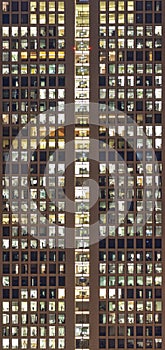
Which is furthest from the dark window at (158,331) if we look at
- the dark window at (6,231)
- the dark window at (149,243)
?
the dark window at (6,231)

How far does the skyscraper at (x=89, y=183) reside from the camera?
117ft

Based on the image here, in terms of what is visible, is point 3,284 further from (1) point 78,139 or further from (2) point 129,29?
(2) point 129,29

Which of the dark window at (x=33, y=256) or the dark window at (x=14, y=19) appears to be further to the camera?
the dark window at (x=33, y=256)

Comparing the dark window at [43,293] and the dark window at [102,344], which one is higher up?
the dark window at [43,293]

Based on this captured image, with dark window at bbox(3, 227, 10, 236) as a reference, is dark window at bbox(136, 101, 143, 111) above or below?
above

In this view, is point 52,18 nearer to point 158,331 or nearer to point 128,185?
point 128,185

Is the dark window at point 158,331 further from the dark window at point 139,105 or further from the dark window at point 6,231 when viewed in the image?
the dark window at point 139,105

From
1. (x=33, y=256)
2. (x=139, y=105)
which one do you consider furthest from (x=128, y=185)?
(x=33, y=256)

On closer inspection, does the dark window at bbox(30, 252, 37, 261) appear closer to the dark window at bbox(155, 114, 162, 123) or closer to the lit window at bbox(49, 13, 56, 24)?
the dark window at bbox(155, 114, 162, 123)

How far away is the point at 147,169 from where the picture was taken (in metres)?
36.0

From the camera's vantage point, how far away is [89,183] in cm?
3594

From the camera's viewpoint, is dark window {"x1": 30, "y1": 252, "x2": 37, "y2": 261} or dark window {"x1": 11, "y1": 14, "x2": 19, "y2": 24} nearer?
dark window {"x1": 11, "y1": 14, "x2": 19, "y2": 24}

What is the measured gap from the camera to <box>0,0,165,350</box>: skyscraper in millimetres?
35812

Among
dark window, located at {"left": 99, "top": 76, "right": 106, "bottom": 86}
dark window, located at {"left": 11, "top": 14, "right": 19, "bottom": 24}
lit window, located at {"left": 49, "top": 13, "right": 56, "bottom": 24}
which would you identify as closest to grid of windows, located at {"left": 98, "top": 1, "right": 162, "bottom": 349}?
dark window, located at {"left": 99, "top": 76, "right": 106, "bottom": 86}
